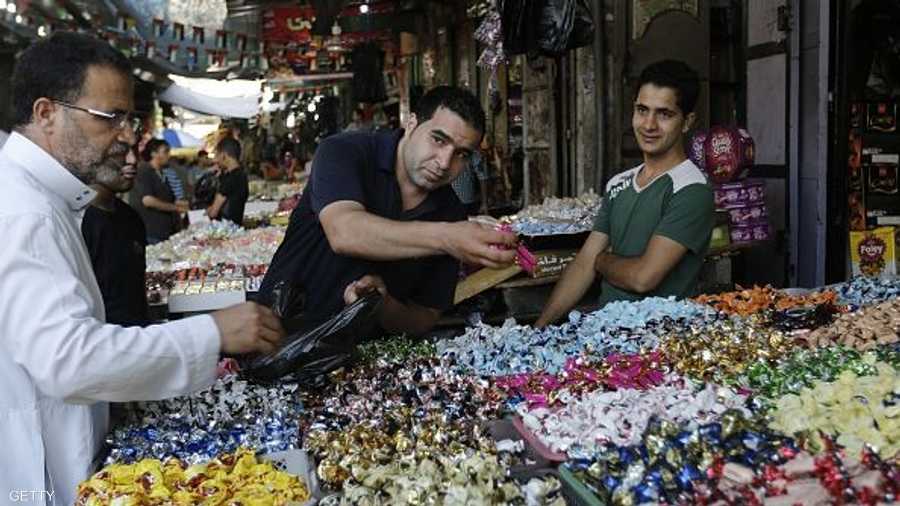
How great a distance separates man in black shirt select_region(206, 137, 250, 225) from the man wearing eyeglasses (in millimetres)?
7235

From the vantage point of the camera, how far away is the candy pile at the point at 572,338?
2604 millimetres

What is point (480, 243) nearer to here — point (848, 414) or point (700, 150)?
point (848, 414)

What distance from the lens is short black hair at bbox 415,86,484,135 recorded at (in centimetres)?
265

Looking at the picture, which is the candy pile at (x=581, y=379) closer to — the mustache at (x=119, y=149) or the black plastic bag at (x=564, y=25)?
the mustache at (x=119, y=149)

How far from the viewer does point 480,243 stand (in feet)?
7.54

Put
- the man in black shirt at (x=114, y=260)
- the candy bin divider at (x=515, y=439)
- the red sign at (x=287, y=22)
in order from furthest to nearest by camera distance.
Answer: the red sign at (x=287, y=22)
the man in black shirt at (x=114, y=260)
the candy bin divider at (x=515, y=439)

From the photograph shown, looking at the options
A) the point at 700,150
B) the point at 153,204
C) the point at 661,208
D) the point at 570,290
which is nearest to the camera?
the point at 661,208

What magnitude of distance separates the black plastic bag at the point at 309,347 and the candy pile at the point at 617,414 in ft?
1.83

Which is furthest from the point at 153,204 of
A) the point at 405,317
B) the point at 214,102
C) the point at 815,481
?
the point at 214,102

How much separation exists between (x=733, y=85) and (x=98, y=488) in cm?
651

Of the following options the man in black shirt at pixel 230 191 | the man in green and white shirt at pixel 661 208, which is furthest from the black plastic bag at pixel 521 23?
the man in black shirt at pixel 230 191

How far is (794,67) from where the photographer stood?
580 centimetres

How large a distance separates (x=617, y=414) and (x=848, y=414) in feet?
1.60

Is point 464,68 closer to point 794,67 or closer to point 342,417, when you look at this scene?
point 794,67
